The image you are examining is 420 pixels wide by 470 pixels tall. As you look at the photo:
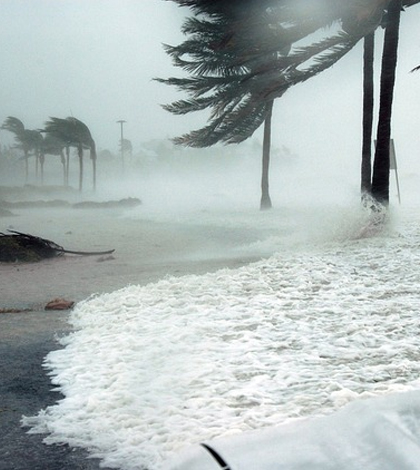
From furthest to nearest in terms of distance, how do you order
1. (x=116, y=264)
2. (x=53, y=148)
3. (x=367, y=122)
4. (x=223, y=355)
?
(x=53, y=148)
(x=367, y=122)
(x=116, y=264)
(x=223, y=355)

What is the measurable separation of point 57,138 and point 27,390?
48.2 m

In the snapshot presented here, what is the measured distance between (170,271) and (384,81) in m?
6.07

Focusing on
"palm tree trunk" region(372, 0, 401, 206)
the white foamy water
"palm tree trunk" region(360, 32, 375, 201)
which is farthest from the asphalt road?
"palm tree trunk" region(360, 32, 375, 201)

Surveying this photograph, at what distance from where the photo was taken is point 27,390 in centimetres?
330

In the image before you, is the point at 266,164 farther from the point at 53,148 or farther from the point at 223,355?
the point at 53,148

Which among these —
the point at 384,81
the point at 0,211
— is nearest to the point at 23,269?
the point at 384,81

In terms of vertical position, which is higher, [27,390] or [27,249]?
[27,390]

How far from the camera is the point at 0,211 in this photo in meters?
28.3

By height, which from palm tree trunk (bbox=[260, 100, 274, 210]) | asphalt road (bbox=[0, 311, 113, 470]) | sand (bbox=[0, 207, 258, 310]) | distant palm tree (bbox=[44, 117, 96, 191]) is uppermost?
distant palm tree (bbox=[44, 117, 96, 191])

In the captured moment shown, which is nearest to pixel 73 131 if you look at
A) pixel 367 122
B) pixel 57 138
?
pixel 57 138

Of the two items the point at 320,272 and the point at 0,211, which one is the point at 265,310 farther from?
the point at 0,211

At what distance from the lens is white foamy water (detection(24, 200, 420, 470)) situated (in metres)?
2.63

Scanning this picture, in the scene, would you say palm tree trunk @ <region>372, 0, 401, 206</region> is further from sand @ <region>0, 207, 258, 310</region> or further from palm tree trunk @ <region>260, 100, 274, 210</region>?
palm tree trunk @ <region>260, 100, 274, 210</region>

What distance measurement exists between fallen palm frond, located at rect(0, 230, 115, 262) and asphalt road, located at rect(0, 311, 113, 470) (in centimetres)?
517
